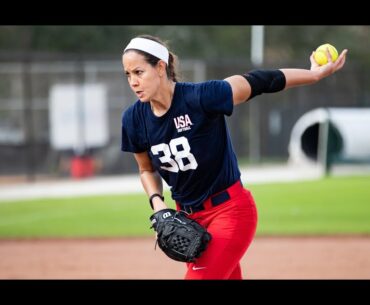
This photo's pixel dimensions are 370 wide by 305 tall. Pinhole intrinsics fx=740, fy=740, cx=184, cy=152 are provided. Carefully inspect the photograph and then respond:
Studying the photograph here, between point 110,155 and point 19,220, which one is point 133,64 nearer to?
point 19,220

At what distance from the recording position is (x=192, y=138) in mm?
4223

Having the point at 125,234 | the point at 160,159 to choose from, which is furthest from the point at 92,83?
the point at 160,159

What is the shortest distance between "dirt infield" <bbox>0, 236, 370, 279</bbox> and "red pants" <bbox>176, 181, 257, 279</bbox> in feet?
12.1

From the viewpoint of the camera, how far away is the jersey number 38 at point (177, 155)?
13.9ft

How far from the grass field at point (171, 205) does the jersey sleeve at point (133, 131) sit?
6761mm

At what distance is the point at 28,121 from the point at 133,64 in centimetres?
1616

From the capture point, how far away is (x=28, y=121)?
19.8m

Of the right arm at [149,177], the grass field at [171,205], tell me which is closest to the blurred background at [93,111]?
the grass field at [171,205]

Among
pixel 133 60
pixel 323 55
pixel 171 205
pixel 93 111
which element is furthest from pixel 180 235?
pixel 93 111

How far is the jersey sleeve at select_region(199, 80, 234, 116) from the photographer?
4.18 metres

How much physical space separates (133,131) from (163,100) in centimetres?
30

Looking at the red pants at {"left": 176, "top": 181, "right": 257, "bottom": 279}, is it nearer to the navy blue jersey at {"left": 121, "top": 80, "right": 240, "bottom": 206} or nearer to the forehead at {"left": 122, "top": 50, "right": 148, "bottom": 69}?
the navy blue jersey at {"left": 121, "top": 80, "right": 240, "bottom": 206}

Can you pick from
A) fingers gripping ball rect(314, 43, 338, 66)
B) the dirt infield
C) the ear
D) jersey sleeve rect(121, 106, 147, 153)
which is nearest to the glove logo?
jersey sleeve rect(121, 106, 147, 153)

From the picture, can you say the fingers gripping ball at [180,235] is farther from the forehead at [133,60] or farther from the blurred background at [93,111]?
the blurred background at [93,111]
